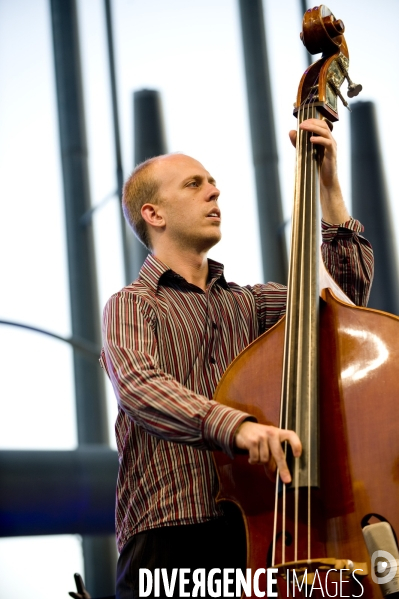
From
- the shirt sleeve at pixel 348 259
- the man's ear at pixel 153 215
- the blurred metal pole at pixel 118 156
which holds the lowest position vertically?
the shirt sleeve at pixel 348 259

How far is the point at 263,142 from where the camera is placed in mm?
4023

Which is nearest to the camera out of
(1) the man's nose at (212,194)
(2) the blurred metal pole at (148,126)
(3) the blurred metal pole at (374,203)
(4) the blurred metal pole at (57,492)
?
(1) the man's nose at (212,194)

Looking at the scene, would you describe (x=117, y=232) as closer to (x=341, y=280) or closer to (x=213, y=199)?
(x=213, y=199)

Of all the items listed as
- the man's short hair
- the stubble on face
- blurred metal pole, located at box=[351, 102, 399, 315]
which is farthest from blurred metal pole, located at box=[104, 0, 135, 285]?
the stubble on face

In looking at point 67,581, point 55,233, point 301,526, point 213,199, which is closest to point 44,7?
point 55,233

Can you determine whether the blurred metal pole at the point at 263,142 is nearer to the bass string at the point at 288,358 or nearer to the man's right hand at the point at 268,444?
the bass string at the point at 288,358

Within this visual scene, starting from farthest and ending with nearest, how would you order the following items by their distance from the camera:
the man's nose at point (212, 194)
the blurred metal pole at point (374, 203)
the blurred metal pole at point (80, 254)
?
the blurred metal pole at point (374, 203), the blurred metal pole at point (80, 254), the man's nose at point (212, 194)

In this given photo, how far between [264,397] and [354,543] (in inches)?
12.7

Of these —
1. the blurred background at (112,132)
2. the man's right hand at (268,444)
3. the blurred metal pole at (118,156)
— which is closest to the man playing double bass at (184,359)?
the man's right hand at (268,444)

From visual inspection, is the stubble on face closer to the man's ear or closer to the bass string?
the man's ear

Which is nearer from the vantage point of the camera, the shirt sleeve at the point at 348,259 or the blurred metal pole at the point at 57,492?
the shirt sleeve at the point at 348,259

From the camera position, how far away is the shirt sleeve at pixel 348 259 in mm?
1875

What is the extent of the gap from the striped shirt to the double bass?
96 mm

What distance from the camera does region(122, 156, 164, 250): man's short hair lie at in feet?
7.00
